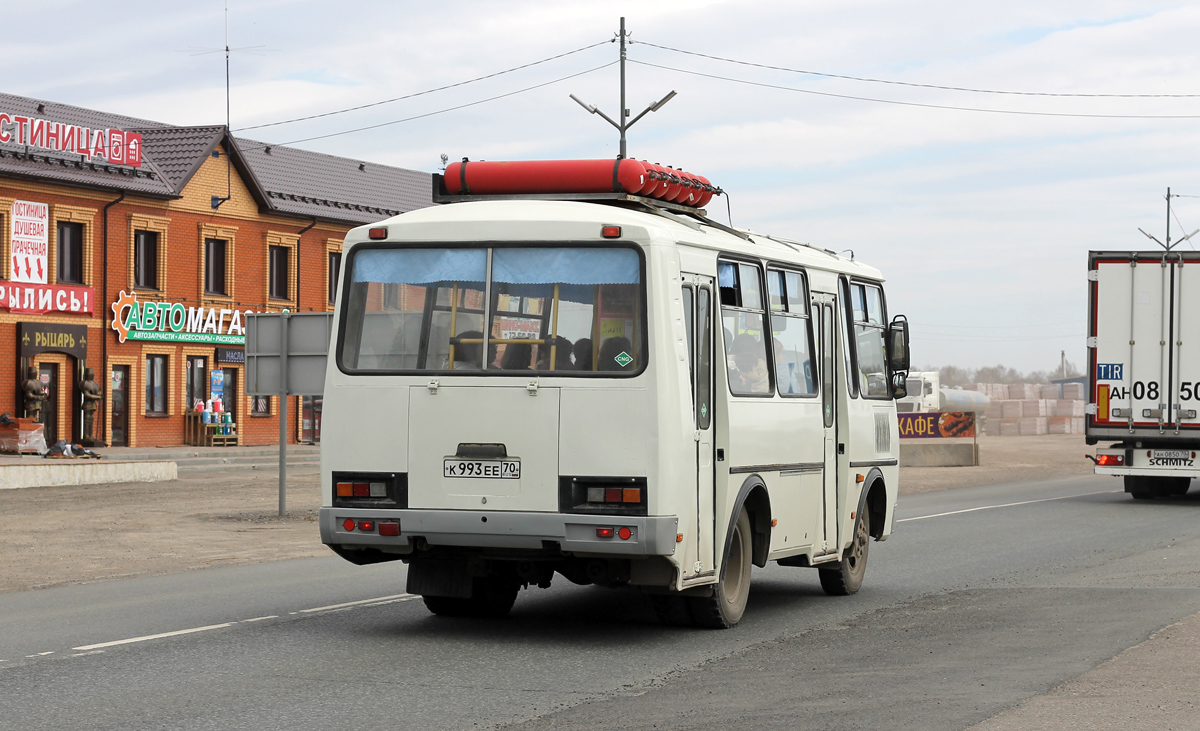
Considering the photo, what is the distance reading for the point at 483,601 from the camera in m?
10.8

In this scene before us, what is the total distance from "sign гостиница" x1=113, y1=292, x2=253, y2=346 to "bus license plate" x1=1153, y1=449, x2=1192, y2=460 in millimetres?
26367

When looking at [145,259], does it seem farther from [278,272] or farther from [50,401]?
[278,272]

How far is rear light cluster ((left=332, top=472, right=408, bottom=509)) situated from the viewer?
31.3ft

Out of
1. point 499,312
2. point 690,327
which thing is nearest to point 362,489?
point 499,312

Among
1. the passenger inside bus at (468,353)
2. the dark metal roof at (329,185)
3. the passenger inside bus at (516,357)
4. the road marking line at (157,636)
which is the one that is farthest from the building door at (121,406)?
the passenger inside bus at (516,357)

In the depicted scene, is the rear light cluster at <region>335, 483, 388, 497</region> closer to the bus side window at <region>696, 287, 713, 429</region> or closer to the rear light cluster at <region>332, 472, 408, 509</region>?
the rear light cluster at <region>332, 472, 408, 509</region>

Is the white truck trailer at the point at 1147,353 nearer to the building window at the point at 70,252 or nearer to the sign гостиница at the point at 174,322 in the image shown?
the sign гостиница at the point at 174,322

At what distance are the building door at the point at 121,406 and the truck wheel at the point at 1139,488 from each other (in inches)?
1089

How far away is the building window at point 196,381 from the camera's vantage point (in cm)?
4575

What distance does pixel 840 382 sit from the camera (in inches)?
477

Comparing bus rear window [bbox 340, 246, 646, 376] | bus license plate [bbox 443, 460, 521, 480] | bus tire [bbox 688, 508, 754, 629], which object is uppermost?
bus rear window [bbox 340, 246, 646, 376]

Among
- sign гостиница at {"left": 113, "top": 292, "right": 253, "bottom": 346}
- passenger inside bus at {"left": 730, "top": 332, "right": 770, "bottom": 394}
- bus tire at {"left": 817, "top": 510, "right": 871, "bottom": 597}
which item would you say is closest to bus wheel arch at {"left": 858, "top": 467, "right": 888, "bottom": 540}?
bus tire at {"left": 817, "top": 510, "right": 871, "bottom": 597}

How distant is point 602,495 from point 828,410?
3.19m

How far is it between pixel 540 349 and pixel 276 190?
41.3 meters
